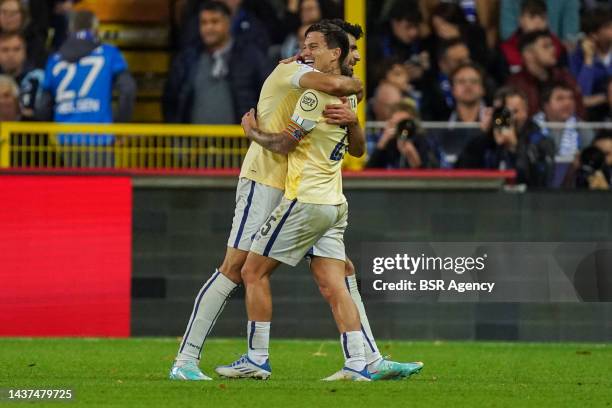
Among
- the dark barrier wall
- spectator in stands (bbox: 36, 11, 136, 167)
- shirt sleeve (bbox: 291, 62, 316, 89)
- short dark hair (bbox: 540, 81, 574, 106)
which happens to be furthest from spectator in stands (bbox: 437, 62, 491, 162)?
shirt sleeve (bbox: 291, 62, 316, 89)

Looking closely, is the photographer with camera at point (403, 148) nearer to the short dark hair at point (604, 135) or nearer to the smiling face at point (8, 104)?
the short dark hair at point (604, 135)

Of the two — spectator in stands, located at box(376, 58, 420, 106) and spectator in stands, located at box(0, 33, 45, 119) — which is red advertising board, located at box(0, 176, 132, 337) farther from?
spectator in stands, located at box(376, 58, 420, 106)

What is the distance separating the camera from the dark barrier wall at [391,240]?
13.4m

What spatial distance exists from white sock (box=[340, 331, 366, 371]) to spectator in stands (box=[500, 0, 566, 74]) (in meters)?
7.45

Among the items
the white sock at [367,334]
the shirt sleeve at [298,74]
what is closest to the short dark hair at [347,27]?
the shirt sleeve at [298,74]

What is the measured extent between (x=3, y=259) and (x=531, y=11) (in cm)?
598

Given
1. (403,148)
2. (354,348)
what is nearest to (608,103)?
(403,148)

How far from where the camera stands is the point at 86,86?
1392 centimetres

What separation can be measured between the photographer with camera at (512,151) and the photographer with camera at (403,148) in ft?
1.16

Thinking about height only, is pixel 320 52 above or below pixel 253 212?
above

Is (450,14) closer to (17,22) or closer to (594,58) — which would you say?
(594,58)

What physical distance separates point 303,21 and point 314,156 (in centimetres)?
648

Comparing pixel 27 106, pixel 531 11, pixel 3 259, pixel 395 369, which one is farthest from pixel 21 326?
pixel 531 11

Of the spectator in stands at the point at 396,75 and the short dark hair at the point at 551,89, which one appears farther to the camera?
the short dark hair at the point at 551,89
